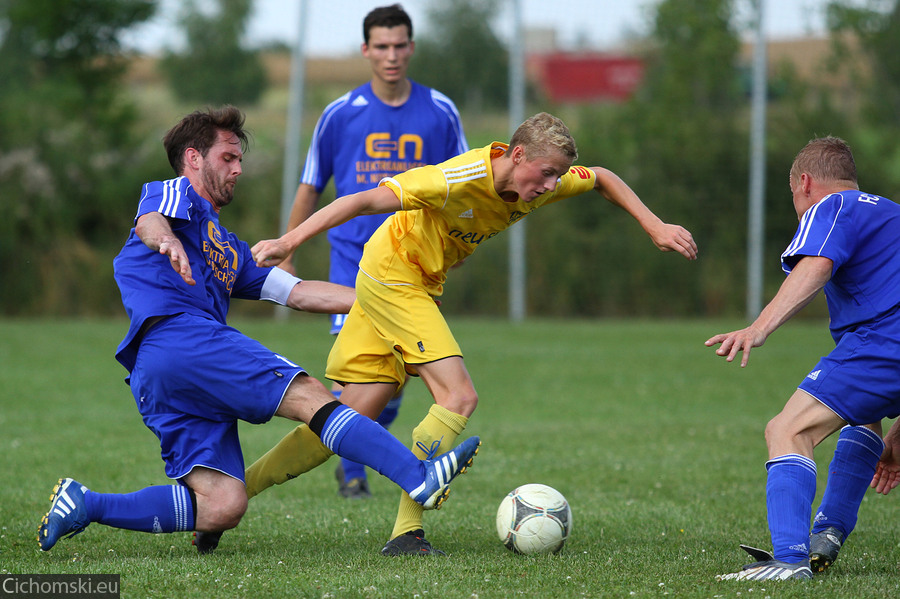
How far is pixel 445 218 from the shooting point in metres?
4.45

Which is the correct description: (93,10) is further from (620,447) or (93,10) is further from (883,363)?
(883,363)

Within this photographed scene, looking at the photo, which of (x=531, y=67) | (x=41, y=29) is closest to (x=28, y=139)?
(x=41, y=29)

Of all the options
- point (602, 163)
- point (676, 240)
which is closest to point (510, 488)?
point (676, 240)

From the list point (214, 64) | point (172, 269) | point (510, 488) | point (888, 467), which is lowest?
point (510, 488)

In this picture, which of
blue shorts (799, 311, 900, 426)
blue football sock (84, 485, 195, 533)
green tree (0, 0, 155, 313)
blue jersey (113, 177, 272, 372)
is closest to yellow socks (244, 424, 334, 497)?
blue football sock (84, 485, 195, 533)

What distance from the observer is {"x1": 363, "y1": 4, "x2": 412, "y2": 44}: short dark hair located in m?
5.93

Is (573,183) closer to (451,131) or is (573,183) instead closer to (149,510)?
(451,131)

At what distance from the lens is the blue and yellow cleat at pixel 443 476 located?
3850 millimetres

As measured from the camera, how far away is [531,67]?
19.7m

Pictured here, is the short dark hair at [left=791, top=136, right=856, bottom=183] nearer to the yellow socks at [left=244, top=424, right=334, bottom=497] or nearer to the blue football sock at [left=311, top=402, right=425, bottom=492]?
the blue football sock at [left=311, top=402, right=425, bottom=492]

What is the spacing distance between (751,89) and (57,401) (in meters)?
13.8

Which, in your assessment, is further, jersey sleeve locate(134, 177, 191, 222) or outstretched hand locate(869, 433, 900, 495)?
outstretched hand locate(869, 433, 900, 495)

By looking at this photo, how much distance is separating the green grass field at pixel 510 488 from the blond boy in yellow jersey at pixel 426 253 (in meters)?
0.50

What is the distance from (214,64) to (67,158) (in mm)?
9751
